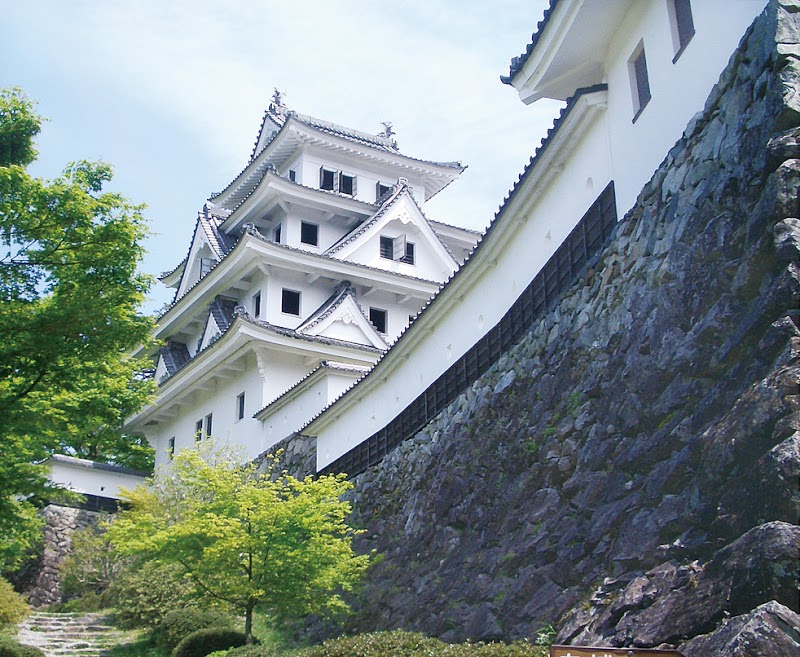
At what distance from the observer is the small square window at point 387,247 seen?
30438 mm

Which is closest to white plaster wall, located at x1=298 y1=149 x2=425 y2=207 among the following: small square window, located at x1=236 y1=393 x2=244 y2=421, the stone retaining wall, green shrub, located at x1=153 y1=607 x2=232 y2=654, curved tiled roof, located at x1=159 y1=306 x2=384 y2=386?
curved tiled roof, located at x1=159 y1=306 x2=384 y2=386

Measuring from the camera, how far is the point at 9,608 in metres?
19.7

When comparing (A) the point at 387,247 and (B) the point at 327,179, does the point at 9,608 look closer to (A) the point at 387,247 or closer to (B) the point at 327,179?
(A) the point at 387,247

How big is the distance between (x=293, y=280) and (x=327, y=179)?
5387 millimetres

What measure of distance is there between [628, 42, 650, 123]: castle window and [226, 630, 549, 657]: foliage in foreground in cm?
622

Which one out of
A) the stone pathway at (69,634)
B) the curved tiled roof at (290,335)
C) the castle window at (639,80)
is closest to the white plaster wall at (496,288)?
the castle window at (639,80)

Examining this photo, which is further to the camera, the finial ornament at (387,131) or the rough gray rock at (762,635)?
the finial ornament at (387,131)

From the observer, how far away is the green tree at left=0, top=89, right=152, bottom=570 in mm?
12414

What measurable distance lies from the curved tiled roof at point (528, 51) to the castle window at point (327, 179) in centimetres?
1992

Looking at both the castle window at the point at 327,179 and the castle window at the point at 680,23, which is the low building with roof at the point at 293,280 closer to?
the castle window at the point at 327,179

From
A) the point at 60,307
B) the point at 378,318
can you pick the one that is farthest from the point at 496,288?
the point at 378,318

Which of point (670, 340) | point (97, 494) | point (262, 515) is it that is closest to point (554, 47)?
point (670, 340)

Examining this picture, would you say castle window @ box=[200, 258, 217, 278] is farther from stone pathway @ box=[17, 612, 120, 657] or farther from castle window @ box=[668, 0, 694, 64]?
castle window @ box=[668, 0, 694, 64]

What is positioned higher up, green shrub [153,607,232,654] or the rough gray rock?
green shrub [153,607,232,654]
